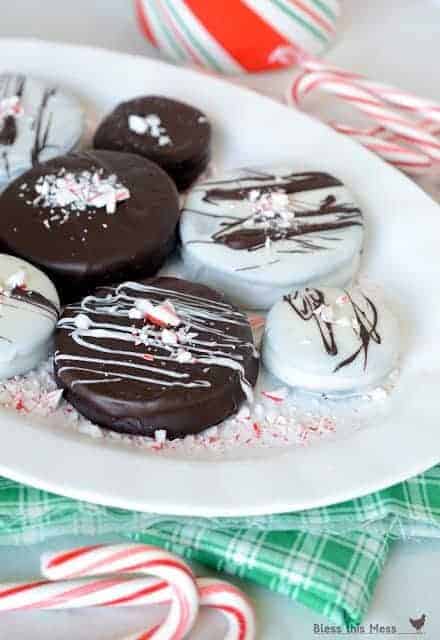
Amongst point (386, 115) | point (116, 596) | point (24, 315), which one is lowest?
point (116, 596)

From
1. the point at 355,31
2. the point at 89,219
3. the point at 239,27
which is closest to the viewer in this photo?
the point at 89,219

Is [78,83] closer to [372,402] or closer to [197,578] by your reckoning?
[372,402]

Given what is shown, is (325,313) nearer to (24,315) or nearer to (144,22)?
(24,315)

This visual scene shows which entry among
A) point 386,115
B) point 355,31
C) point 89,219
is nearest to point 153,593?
point 89,219

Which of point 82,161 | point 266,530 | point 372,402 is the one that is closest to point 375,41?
point 82,161

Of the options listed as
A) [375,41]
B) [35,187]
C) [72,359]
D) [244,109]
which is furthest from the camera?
[375,41]

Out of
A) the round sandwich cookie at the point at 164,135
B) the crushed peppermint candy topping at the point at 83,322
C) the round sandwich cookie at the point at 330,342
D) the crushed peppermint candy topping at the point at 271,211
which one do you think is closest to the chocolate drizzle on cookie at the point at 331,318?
the round sandwich cookie at the point at 330,342

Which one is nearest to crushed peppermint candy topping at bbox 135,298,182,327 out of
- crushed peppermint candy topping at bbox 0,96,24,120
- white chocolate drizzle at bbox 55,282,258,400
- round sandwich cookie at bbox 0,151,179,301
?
white chocolate drizzle at bbox 55,282,258,400
